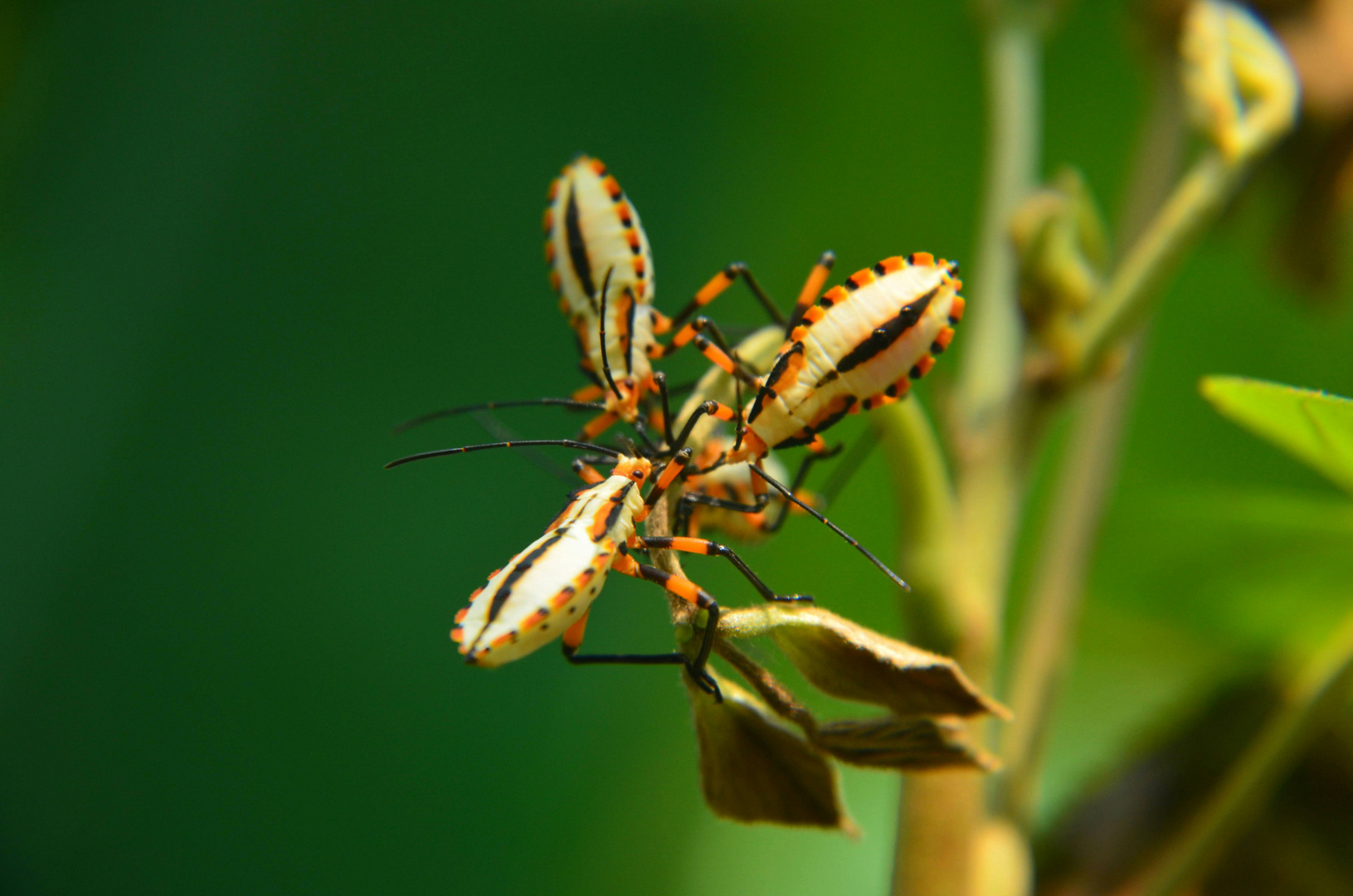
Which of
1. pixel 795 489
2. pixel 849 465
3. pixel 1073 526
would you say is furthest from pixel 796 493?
pixel 1073 526

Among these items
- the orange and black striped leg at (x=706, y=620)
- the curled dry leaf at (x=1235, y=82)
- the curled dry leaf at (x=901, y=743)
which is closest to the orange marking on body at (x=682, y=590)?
the orange and black striped leg at (x=706, y=620)

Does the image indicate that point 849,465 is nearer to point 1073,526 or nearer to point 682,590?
point 1073,526

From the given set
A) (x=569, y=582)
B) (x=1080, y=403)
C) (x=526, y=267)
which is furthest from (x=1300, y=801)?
(x=526, y=267)

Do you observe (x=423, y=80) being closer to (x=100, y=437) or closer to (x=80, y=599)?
(x=100, y=437)

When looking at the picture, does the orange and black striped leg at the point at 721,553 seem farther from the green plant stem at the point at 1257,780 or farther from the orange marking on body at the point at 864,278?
the green plant stem at the point at 1257,780

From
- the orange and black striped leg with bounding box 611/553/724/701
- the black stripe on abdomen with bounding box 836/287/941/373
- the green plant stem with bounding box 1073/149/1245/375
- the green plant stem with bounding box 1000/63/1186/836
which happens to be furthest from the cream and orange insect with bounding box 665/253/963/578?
the green plant stem with bounding box 1000/63/1186/836
